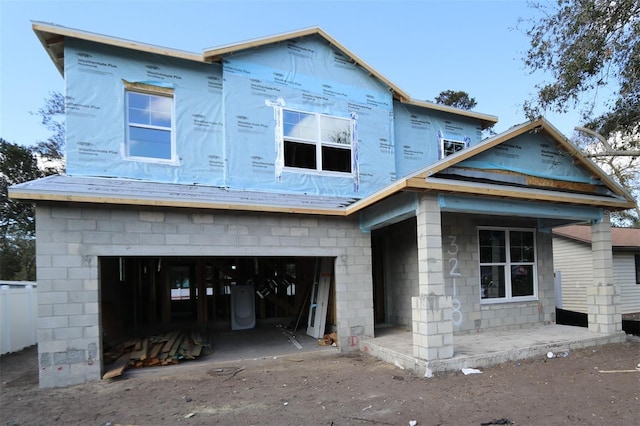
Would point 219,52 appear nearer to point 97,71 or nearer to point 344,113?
point 97,71

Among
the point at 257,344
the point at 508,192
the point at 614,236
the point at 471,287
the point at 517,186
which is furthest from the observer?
the point at 614,236

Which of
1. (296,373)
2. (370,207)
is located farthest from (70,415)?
(370,207)

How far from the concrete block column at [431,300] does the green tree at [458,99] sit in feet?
73.9

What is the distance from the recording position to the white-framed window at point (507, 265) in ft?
31.9

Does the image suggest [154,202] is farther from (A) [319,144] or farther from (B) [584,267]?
(B) [584,267]

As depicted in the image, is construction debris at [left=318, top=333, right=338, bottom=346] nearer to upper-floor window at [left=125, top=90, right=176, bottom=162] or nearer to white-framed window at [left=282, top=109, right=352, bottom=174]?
white-framed window at [left=282, top=109, right=352, bottom=174]

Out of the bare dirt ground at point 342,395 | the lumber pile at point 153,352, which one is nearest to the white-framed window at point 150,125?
the lumber pile at point 153,352

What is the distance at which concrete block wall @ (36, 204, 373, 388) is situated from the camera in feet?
21.2

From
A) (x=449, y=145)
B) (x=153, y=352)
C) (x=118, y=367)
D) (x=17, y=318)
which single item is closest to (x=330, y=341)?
(x=153, y=352)

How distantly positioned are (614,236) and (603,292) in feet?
35.3

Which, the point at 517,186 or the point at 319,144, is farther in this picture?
the point at 319,144

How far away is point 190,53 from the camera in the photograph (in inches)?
348

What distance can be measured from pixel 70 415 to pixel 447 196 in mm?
6880

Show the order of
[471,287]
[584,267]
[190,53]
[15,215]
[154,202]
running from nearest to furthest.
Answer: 1. [154,202]
2. [190,53]
3. [471,287]
4. [584,267]
5. [15,215]
